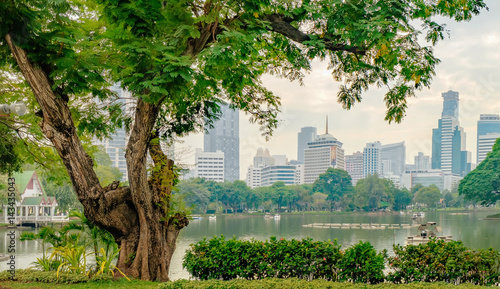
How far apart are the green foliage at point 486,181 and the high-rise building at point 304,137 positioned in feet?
475

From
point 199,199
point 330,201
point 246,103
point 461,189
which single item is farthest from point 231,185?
point 246,103

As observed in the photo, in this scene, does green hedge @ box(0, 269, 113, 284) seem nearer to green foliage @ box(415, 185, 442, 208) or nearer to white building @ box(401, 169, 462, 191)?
green foliage @ box(415, 185, 442, 208)

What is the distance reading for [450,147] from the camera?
499 ft

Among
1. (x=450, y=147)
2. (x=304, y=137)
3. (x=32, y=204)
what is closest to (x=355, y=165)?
(x=450, y=147)

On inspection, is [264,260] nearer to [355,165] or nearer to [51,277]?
[51,277]

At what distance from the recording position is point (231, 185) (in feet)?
203

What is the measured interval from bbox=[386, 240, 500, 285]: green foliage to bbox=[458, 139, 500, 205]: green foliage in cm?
4324

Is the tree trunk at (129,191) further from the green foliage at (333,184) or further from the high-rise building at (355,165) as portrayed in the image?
the high-rise building at (355,165)

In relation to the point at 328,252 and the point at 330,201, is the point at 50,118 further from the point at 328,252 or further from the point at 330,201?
the point at 330,201

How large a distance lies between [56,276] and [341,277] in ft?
11.3

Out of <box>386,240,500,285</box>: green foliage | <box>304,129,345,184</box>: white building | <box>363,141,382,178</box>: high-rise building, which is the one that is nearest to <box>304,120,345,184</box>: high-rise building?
<box>304,129,345,184</box>: white building

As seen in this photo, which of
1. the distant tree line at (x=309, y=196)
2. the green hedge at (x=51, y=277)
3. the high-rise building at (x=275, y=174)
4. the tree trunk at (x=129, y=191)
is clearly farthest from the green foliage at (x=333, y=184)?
the green hedge at (x=51, y=277)

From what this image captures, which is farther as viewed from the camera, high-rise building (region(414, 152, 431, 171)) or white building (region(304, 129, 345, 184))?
high-rise building (region(414, 152, 431, 171))

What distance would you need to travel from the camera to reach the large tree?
5.46 m
